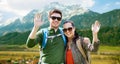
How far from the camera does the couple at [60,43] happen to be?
6.28m

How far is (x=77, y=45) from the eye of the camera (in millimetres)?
6484

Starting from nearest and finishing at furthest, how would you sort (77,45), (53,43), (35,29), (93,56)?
(35,29) → (53,43) → (77,45) → (93,56)

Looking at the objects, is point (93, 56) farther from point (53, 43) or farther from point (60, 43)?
point (53, 43)

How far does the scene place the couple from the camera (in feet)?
20.6

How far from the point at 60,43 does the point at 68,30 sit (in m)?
0.32

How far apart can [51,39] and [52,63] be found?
1.56 ft

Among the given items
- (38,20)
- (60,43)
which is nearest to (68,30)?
(60,43)

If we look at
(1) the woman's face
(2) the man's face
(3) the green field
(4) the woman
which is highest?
(2) the man's face

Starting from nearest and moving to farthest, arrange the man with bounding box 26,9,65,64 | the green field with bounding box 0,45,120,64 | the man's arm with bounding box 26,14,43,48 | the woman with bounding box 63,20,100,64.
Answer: the man's arm with bounding box 26,14,43,48, the man with bounding box 26,9,65,64, the woman with bounding box 63,20,100,64, the green field with bounding box 0,45,120,64

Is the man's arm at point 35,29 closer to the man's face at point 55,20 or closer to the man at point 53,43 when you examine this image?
the man at point 53,43

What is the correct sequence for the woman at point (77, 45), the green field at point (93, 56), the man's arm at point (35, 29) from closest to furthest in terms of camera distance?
1. the man's arm at point (35, 29)
2. the woman at point (77, 45)
3. the green field at point (93, 56)

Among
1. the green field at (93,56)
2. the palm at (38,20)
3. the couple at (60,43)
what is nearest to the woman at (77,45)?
the couple at (60,43)

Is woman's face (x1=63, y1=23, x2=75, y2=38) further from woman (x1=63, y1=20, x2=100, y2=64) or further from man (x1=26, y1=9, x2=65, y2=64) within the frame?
man (x1=26, y1=9, x2=65, y2=64)

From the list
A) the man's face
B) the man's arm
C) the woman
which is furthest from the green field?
the man's arm
